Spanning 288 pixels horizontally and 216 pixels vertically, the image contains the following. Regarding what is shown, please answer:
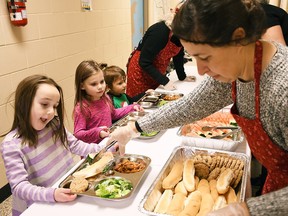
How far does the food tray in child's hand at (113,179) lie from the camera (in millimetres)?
1055

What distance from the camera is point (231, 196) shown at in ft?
3.43

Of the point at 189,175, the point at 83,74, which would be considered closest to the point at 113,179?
the point at 189,175

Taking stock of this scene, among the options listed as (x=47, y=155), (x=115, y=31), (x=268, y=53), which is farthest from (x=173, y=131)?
(x=115, y=31)

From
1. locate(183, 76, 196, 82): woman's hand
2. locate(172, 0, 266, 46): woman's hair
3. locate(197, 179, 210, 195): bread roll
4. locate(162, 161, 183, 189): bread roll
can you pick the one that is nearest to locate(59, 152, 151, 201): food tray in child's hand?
locate(162, 161, 183, 189): bread roll

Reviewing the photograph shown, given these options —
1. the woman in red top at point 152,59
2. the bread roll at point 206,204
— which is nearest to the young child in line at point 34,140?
A: the bread roll at point 206,204

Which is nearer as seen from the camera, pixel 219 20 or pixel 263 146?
pixel 219 20

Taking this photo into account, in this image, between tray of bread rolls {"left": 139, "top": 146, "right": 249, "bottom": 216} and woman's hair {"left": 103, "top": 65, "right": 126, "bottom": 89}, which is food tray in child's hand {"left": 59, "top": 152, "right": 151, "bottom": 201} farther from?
woman's hair {"left": 103, "top": 65, "right": 126, "bottom": 89}

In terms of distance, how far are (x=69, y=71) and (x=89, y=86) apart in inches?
43.9

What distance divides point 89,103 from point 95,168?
746 mm

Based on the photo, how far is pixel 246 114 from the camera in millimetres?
937

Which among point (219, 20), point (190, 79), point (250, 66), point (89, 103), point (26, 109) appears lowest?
point (190, 79)

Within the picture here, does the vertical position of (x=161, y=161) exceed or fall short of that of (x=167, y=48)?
it falls short

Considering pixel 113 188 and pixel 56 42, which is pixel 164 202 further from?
pixel 56 42

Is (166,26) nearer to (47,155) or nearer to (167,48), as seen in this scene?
(167,48)
